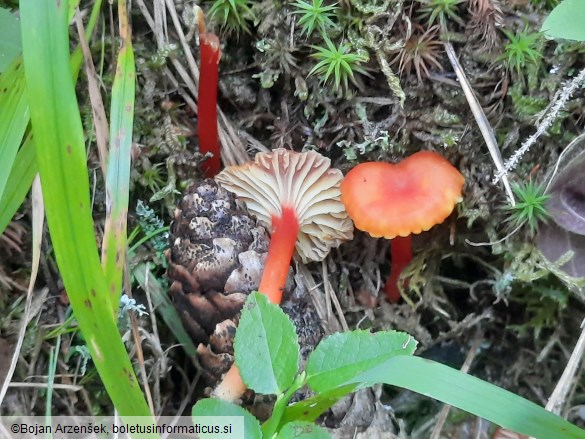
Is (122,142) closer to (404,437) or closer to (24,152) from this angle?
(24,152)

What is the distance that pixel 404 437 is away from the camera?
1724 millimetres

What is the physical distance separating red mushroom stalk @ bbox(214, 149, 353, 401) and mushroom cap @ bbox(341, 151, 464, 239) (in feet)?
0.36

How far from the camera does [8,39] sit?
1548 mm

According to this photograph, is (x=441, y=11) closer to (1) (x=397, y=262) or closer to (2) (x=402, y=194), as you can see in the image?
(2) (x=402, y=194)

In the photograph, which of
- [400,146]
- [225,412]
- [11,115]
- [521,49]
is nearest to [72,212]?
[11,115]

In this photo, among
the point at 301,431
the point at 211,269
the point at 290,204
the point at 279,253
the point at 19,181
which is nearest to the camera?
the point at 301,431

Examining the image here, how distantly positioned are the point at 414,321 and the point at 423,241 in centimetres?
27

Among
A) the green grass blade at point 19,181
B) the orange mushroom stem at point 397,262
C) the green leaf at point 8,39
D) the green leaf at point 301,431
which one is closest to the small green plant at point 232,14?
the green leaf at point 8,39

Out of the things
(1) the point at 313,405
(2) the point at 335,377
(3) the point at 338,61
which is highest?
(3) the point at 338,61

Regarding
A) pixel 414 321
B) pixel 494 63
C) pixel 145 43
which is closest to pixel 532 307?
pixel 414 321

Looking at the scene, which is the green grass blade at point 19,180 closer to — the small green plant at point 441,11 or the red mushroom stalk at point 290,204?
the red mushroom stalk at point 290,204

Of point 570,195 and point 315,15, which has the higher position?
point 315,15

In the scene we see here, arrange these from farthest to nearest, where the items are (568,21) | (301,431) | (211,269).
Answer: (211,269)
(568,21)
(301,431)

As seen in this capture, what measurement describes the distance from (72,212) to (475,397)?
38.0 inches
